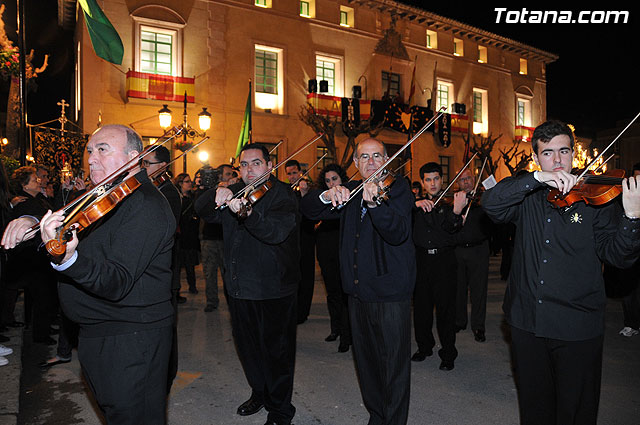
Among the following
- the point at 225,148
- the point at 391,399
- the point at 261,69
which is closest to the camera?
the point at 391,399

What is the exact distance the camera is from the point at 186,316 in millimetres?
7750

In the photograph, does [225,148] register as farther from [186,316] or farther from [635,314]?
[635,314]

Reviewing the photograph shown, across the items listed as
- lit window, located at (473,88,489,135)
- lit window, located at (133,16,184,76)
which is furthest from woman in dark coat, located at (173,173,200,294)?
lit window, located at (473,88,489,135)

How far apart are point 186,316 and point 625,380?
6009mm

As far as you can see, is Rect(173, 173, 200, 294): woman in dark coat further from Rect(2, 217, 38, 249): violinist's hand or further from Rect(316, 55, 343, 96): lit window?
Rect(316, 55, 343, 96): lit window

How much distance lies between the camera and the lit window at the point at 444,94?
91.9ft

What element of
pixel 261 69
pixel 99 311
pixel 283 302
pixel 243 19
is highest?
pixel 243 19

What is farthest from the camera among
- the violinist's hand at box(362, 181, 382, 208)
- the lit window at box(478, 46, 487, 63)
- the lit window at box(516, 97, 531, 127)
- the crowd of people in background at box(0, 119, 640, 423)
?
the lit window at box(516, 97, 531, 127)

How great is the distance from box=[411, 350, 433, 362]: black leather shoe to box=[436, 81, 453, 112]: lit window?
2408cm

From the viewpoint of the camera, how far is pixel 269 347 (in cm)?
411

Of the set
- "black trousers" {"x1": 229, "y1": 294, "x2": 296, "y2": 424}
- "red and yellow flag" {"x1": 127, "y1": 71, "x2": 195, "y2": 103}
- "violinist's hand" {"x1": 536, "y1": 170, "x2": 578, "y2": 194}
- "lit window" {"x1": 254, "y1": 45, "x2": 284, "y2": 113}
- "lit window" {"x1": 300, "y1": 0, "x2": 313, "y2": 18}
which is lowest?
"black trousers" {"x1": 229, "y1": 294, "x2": 296, "y2": 424}

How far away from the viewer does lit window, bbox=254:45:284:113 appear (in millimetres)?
21312

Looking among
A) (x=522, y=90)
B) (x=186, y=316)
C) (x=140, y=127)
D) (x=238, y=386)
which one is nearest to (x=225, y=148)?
(x=140, y=127)

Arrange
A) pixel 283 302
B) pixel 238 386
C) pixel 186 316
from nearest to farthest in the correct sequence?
pixel 283 302, pixel 238 386, pixel 186 316
